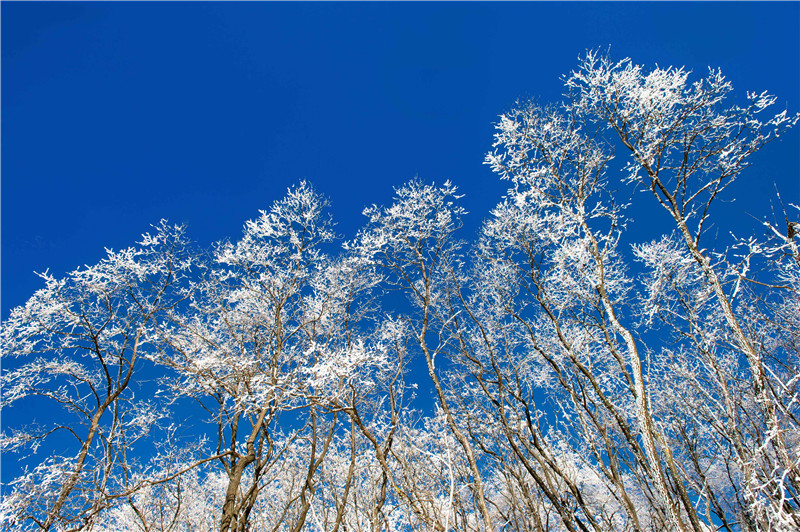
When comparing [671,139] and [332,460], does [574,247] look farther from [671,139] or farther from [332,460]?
[332,460]

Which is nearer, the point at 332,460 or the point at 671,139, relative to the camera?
the point at 671,139

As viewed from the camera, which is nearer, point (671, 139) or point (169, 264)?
point (671, 139)

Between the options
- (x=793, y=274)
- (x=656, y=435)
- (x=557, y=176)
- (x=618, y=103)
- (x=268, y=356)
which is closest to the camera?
(x=656, y=435)

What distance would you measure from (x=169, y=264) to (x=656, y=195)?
464 inches

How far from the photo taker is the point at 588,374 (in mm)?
6812

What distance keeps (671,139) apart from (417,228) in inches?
233

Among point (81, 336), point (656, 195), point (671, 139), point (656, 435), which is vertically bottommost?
point (656, 435)

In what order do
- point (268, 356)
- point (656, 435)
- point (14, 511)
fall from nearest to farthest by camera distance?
point (656, 435), point (14, 511), point (268, 356)

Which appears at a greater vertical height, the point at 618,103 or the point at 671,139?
the point at 618,103

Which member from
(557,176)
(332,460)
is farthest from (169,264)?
(557,176)

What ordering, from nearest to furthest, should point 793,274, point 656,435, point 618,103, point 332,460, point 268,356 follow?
point 656,435 → point 618,103 → point 268,356 → point 793,274 → point 332,460

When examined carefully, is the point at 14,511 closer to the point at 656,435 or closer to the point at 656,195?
the point at 656,435

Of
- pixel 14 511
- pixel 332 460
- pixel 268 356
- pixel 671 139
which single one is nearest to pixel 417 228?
pixel 268 356

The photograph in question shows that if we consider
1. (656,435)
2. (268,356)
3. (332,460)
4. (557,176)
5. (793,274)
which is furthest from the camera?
(332,460)
